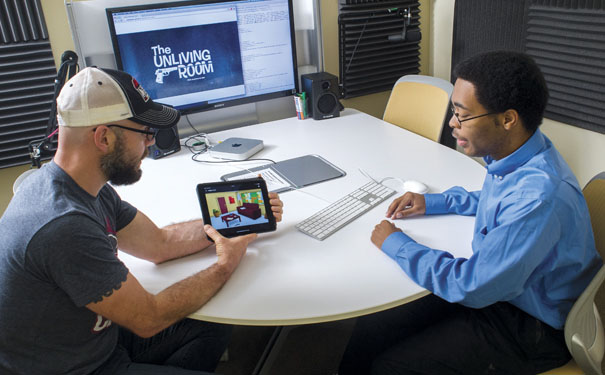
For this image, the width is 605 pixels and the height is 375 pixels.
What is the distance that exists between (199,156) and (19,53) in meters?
1.11

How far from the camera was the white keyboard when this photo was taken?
1.57 metres

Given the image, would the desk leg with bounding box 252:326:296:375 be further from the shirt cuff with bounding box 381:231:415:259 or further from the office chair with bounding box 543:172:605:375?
the office chair with bounding box 543:172:605:375

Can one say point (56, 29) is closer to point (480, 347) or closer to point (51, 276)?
point (51, 276)

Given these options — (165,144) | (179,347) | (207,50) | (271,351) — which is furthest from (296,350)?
(207,50)

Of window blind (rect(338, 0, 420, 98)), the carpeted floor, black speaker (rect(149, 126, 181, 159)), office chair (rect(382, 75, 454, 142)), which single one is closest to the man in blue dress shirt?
the carpeted floor

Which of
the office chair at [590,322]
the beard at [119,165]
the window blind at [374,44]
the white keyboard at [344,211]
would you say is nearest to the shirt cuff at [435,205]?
the white keyboard at [344,211]

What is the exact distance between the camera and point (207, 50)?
234 centimetres

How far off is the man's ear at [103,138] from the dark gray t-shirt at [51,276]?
0.11 metres

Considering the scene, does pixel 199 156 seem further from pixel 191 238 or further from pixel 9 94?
pixel 9 94

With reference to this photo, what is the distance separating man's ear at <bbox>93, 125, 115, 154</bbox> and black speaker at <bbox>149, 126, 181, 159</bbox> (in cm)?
97

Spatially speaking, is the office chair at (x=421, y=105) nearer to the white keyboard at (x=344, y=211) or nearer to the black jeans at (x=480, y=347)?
the white keyboard at (x=344, y=211)

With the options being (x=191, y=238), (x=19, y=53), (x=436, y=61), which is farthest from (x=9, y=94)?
(x=436, y=61)

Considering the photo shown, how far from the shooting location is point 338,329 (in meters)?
2.23

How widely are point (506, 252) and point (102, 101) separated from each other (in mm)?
1080
